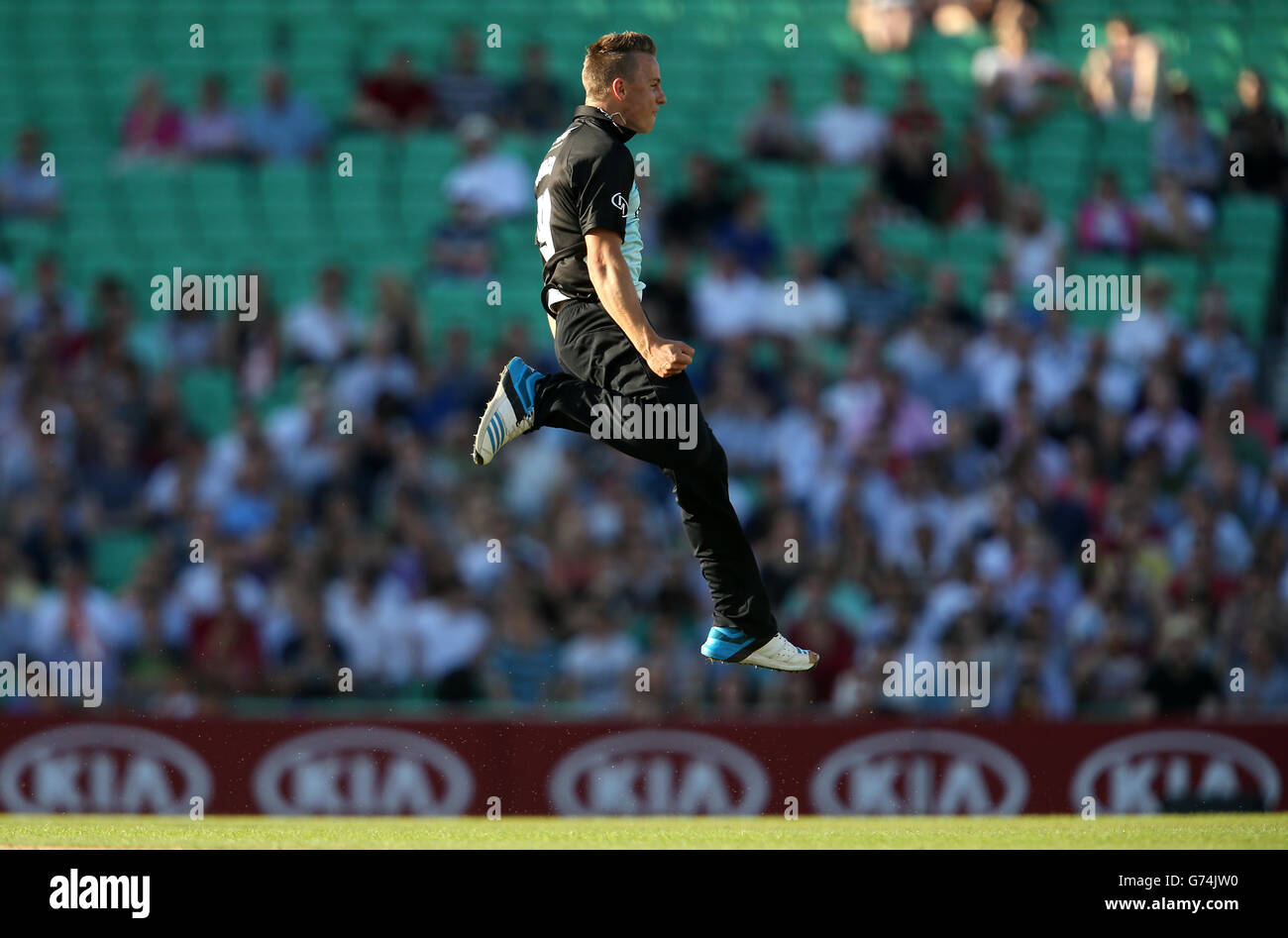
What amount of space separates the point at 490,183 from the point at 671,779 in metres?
5.83

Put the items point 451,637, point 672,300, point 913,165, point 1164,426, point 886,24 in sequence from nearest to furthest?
point 451,637
point 1164,426
point 672,300
point 913,165
point 886,24

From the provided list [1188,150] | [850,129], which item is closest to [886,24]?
[850,129]

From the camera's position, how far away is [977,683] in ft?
41.2

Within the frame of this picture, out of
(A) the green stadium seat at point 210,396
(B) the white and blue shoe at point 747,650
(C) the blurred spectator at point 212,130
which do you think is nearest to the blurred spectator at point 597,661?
(A) the green stadium seat at point 210,396

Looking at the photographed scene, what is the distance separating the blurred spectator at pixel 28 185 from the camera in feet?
52.4

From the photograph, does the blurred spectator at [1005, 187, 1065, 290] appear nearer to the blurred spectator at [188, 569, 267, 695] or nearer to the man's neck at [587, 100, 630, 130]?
the blurred spectator at [188, 569, 267, 695]

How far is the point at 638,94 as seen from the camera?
7621 millimetres

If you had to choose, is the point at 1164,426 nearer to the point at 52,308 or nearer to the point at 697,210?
the point at 697,210

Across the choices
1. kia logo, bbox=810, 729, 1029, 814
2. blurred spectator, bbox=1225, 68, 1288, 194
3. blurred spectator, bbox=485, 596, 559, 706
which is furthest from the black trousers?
blurred spectator, bbox=1225, 68, 1288, 194

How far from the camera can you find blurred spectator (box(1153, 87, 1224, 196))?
16328 millimetres

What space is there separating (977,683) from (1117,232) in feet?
16.9
